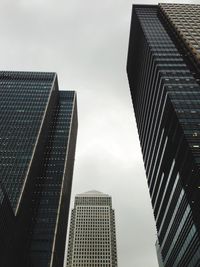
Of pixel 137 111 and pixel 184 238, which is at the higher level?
pixel 184 238

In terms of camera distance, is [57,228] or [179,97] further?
[57,228]

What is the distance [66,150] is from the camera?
563 ft

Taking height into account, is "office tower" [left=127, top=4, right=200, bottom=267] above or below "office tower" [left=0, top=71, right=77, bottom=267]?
above

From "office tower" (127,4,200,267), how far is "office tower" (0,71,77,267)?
44036mm

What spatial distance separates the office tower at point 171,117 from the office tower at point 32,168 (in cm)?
4404

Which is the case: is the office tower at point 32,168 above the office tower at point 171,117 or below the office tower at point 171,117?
below

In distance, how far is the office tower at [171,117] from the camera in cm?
7200

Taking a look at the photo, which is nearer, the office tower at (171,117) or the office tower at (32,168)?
the office tower at (171,117)

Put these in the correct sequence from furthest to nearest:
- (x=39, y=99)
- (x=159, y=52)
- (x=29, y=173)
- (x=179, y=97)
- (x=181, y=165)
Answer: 1. (x=39, y=99)
2. (x=29, y=173)
3. (x=159, y=52)
4. (x=179, y=97)
5. (x=181, y=165)

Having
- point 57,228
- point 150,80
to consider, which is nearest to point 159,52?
point 150,80

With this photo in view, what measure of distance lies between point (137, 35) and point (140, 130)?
124ft

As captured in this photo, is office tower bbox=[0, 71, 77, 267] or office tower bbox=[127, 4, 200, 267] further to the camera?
office tower bbox=[0, 71, 77, 267]

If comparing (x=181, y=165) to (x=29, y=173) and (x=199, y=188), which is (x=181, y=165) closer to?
(x=199, y=188)

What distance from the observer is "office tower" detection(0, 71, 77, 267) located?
115037 mm
